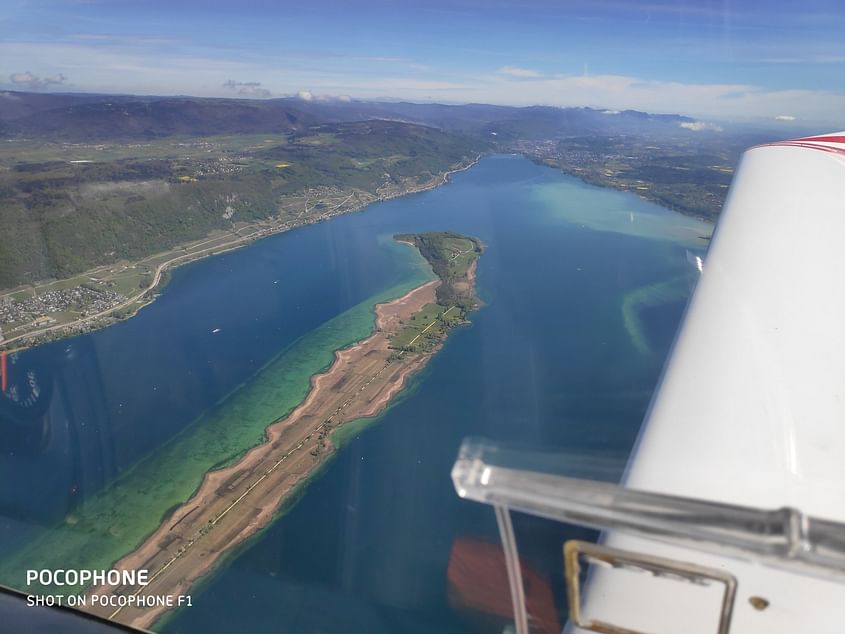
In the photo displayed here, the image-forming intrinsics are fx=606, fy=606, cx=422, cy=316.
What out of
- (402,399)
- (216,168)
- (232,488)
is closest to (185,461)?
(232,488)

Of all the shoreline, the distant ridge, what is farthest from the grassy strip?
the distant ridge

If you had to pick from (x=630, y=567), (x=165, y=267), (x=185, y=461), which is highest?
(x=630, y=567)

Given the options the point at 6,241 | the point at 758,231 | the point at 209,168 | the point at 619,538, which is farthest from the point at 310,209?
the point at 619,538

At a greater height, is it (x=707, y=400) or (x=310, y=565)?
(x=707, y=400)

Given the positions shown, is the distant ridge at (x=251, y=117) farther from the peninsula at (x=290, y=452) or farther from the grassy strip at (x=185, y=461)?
the grassy strip at (x=185, y=461)

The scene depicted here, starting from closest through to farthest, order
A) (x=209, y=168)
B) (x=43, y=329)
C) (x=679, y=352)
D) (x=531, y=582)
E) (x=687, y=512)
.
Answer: (x=687, y=512)
(x=531, y=582)
(x=679, y=352)
(x=43, y=329)
(x=209, y=168)

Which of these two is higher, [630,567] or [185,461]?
[630,567]

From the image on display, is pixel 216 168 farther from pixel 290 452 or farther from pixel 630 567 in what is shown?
pixel 630 567

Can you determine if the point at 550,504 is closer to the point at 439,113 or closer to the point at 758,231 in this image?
the point at 758,231
